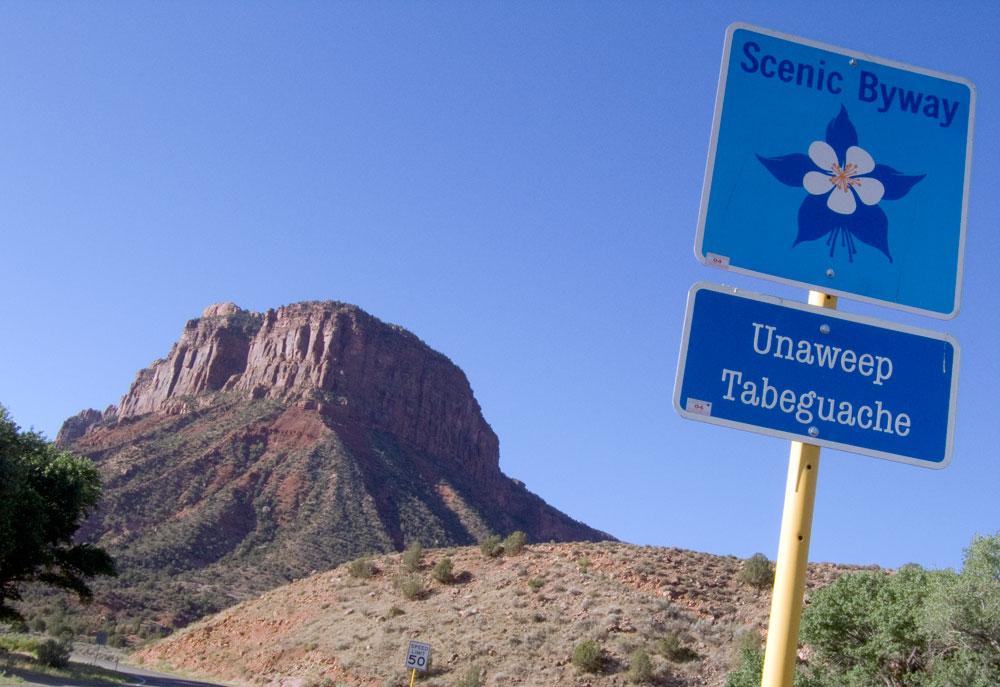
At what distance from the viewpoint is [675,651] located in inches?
1135

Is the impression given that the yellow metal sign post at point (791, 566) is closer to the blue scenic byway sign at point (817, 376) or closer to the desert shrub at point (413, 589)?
the blue scenic byway sign at point (817, 376)

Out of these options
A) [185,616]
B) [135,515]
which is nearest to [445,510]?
[135,515]

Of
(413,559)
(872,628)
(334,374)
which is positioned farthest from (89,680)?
(334,374)

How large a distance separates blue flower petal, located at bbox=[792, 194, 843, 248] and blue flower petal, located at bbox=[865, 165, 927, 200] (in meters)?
0.23

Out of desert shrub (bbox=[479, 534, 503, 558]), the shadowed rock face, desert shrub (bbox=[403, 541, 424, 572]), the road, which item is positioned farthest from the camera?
the shadowed rock face

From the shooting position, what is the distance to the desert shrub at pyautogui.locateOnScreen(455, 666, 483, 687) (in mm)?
27922

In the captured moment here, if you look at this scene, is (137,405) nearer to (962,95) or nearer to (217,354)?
(217,354)

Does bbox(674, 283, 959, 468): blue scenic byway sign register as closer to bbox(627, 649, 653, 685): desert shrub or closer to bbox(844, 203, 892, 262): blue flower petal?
bbox(844, 203, 892, 262): blue flower petal

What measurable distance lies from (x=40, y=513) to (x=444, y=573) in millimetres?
16973

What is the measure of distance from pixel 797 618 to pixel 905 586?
19.0 meters

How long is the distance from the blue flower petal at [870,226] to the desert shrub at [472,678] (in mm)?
26839

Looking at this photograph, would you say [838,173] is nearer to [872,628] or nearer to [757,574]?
[872,628]

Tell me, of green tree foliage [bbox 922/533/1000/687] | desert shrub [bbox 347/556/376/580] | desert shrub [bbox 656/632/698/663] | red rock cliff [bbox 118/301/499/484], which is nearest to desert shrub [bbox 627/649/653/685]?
desert shrub [bbox 656/632/698/663]

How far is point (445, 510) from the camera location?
92562 millimetres
